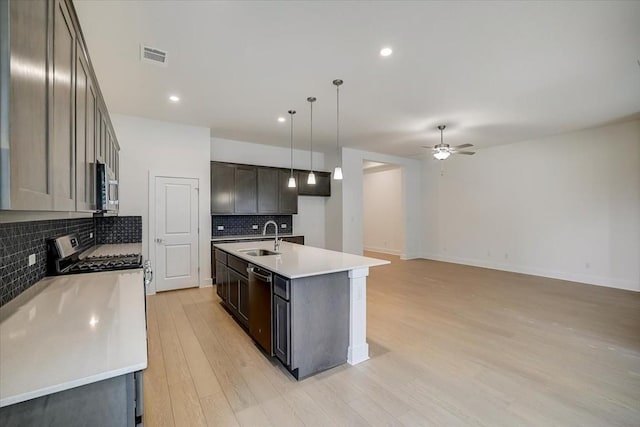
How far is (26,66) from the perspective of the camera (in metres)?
0.89

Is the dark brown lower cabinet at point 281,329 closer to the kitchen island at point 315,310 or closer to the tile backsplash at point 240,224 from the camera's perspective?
the kitchen island at point 315,310

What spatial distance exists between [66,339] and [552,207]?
25.1 feet

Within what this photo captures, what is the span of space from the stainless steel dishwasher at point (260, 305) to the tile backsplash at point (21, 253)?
1576mm

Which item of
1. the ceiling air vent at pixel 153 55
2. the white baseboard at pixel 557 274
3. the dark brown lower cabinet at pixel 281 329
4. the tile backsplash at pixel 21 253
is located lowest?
the white baseboard at pixel 557 274

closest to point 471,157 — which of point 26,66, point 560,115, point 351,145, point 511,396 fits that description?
point 560,115

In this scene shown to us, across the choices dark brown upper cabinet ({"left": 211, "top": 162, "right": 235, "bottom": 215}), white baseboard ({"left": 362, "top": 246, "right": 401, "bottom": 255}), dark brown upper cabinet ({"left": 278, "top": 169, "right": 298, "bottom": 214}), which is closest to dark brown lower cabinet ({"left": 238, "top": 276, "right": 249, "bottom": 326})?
dark brown upper cabinet ({"left": 211, "top": 162, "right": 235, "bottom": 215})

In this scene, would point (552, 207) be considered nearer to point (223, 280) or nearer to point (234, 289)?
point (234, 289)

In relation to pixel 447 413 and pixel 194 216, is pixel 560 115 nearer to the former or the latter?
pixel 447 413

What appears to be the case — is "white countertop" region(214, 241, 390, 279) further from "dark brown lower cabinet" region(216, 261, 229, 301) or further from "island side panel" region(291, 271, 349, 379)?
"dark brown lower cabinet" region(216, 261, 229, 301)

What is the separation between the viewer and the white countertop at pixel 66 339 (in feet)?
2.81

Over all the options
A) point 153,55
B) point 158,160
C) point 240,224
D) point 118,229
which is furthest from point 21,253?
point 240,224

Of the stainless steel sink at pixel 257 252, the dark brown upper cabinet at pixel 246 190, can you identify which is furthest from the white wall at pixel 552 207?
the stainless steel sink at pixel 257 252

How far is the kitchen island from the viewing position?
2359 millimetres

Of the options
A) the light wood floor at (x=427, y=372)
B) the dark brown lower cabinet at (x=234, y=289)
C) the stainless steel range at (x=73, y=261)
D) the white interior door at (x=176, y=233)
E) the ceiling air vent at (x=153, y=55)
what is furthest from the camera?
the white interior door at (x=176, y=233)
